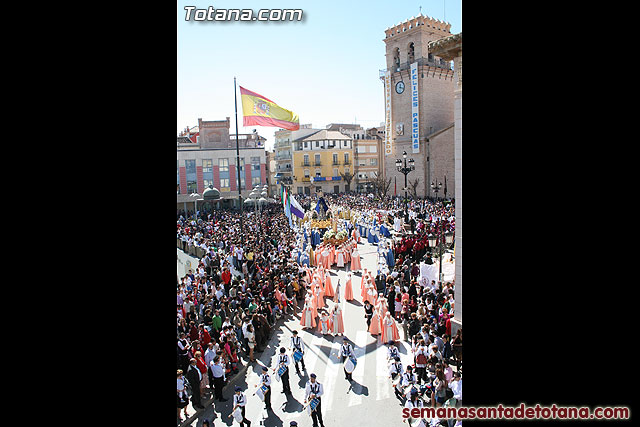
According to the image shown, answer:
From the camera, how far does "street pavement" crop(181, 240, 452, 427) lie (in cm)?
734

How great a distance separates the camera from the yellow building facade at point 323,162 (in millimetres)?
58406

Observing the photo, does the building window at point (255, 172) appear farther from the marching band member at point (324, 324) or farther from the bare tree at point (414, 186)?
the marching band member at point (324, 324)

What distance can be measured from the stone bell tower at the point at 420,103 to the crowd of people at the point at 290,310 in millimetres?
23903

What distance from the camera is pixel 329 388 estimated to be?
27.3 ft

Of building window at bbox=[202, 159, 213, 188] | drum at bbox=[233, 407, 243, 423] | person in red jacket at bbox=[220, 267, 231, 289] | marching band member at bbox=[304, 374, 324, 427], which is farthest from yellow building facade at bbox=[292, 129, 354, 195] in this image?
drum at bbox=[233, 407, 243, 423]

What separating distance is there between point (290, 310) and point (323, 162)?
46756 mm

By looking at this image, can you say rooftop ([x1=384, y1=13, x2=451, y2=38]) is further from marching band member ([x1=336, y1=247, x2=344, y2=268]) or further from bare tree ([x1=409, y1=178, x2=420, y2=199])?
marching band member ([x1=336, y1=247, x2=344, y2=268])

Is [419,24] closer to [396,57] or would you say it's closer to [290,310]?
[396,57]

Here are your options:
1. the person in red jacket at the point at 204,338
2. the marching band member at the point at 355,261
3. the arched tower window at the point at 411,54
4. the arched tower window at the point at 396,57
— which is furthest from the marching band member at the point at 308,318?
the arched tower window at the point at 396,57

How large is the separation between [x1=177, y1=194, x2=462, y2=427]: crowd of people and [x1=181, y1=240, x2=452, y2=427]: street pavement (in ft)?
0.81

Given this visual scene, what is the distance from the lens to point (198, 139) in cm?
4800
